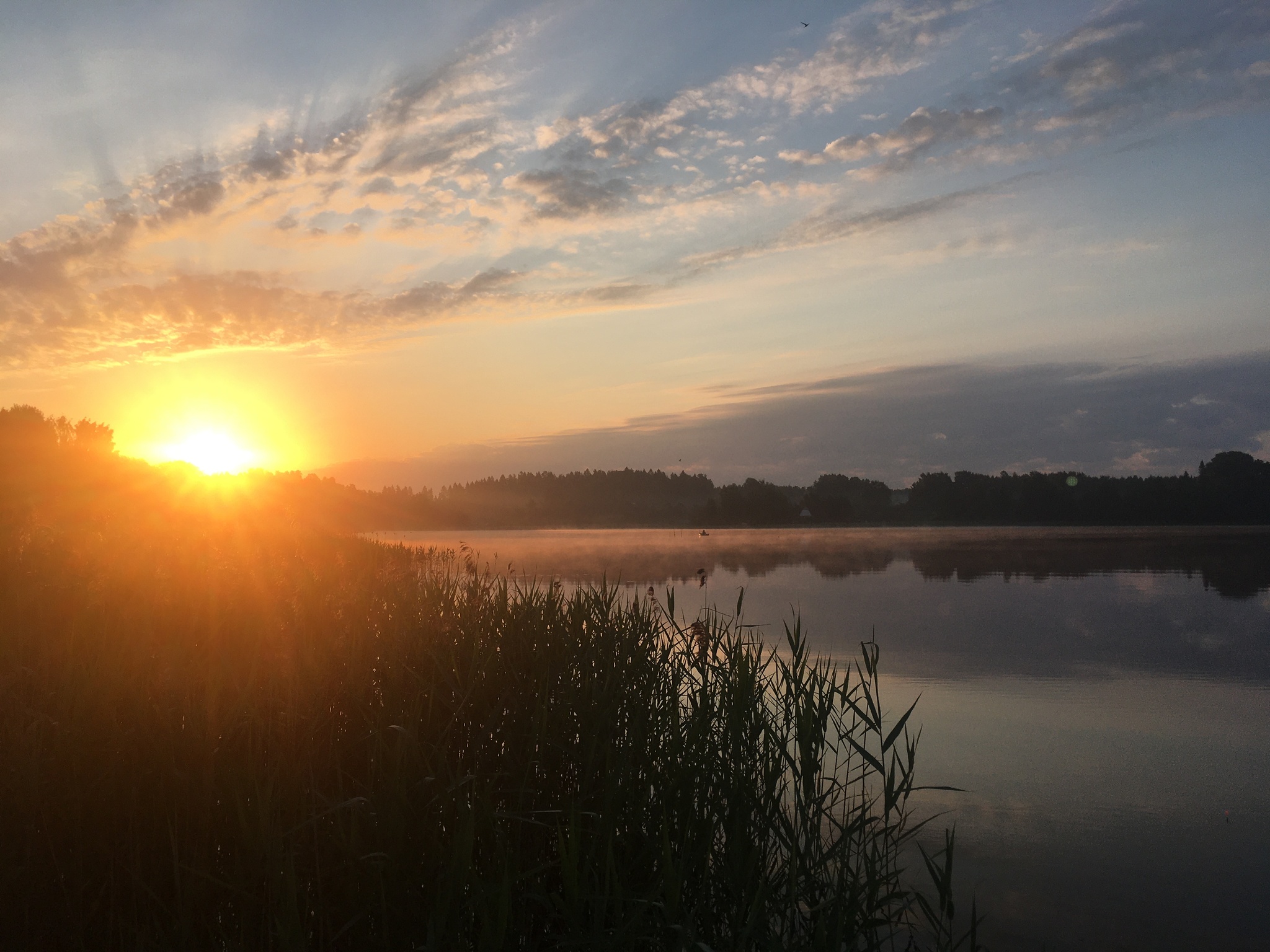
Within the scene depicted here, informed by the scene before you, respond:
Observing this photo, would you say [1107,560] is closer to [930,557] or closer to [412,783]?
[930,557]

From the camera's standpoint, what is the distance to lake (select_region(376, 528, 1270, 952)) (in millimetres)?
6266

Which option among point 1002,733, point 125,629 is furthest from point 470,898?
point 1002,733

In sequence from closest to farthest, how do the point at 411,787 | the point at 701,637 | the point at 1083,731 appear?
the point at 411,787 < the point at 701,637 < the point at 1083,731

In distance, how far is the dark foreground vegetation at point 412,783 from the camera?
4031mm

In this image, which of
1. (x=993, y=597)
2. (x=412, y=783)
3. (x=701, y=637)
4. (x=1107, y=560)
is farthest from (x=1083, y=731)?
(x=1107, y=560)

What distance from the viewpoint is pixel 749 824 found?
555 cm

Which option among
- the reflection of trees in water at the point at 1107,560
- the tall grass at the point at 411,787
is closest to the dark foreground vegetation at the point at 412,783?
the tall grass at the point at 411,787

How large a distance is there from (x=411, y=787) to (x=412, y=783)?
176mm

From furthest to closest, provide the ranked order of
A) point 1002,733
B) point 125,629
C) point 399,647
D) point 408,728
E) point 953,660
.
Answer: point 953,660 < point 1002,733 < point 399,647 < point 125,629 < point 408,728

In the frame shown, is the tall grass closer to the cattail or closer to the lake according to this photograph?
the cattail

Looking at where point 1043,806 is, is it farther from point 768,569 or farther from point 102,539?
point 768,569

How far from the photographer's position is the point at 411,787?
15.7 ft

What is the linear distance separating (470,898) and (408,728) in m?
1.38

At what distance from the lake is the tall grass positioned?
0.99m
